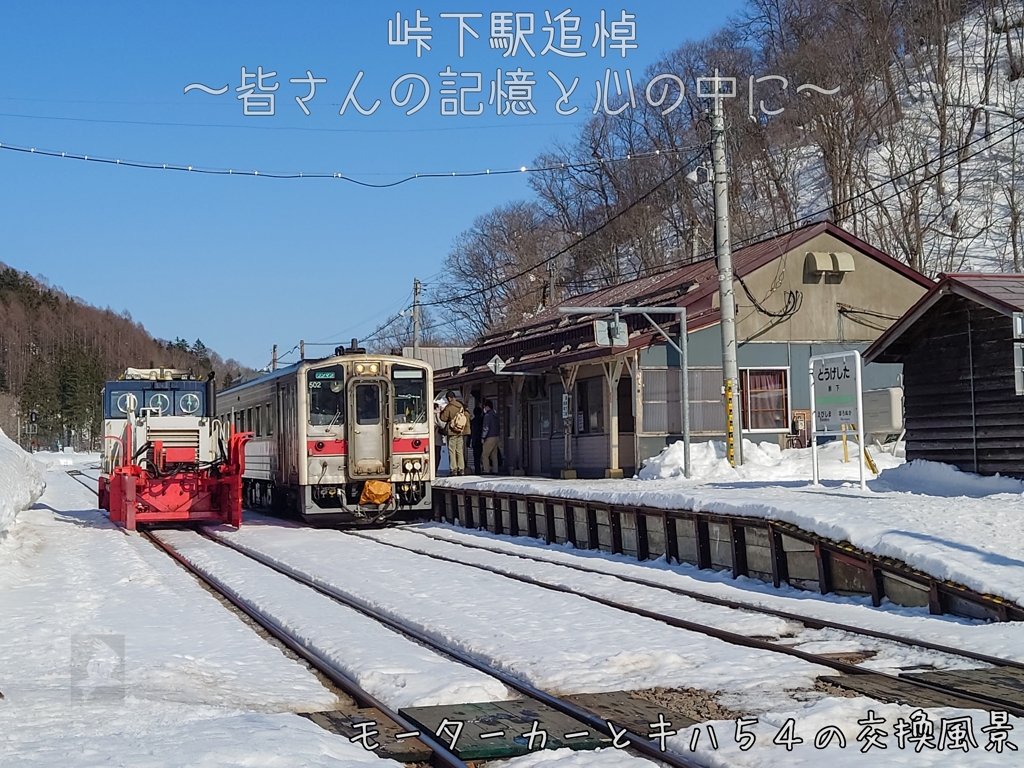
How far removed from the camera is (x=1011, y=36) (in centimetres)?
6962

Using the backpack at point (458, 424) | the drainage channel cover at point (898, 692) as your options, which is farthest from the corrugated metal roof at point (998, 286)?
the backpack at point (458, 424)

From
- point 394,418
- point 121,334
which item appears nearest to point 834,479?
point 394,418

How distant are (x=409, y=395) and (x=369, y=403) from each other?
0.75 m

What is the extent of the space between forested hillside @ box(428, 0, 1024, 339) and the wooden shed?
25.1 m

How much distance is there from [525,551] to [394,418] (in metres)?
4.72

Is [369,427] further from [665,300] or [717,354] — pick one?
[665,300]

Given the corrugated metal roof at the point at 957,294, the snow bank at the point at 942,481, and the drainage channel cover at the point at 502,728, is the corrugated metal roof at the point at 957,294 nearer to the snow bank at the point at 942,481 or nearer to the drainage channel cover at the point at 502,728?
A: the snow bank at the point at 942,481

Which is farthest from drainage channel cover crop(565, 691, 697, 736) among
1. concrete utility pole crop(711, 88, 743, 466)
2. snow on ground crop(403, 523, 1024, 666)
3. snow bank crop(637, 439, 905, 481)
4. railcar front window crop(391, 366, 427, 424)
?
concrete utility pole crop(711, 88, 743, 466)

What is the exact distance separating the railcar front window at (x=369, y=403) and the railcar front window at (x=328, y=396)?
0.31 meters

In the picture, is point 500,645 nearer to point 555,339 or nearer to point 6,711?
point 6,711

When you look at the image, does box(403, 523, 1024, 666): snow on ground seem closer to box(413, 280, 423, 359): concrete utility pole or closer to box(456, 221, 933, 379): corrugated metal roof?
box(456, 221, 933, 379): corrugated metal roof

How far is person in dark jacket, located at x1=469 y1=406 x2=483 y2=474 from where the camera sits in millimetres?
29547

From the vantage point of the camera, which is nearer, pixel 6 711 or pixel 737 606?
pixel 6 711

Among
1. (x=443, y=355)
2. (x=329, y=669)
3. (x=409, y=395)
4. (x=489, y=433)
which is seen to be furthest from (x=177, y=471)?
(x=443, y=355)
